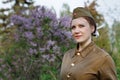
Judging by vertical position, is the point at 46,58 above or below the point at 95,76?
below

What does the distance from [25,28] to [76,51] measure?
563cm

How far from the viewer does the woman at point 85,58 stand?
3254 millimetres

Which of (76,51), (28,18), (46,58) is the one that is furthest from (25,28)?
(76,51)

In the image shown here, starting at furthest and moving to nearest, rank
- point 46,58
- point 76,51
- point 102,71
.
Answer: point 46,58, point 76,51, point 102,71

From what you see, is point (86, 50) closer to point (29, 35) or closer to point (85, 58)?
point (85, 58)

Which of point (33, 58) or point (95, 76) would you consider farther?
point (33, 58)

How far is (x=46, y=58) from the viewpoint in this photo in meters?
8.71

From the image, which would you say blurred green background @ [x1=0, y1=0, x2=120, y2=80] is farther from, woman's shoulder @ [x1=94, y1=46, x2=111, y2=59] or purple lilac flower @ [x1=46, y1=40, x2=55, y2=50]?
woman's shoulder @ [x1=94, y1=46, x2=111, y2=59]

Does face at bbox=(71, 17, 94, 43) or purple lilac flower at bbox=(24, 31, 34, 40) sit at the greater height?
face at bbox=(71, 17, 94, 43)

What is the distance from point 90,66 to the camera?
3.28 metres

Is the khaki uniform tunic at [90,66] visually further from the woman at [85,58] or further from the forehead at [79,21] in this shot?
the forehead at [79,21]

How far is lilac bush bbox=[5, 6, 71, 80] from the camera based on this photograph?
876cm

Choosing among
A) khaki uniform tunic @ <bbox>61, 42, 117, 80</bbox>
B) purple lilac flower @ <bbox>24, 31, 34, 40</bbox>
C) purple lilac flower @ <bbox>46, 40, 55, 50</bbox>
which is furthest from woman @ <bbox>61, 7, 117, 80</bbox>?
purple lilac flower @ <bbox>24, 31, 34, 40</bbox>

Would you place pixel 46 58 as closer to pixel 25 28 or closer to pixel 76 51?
pixel 25 28
